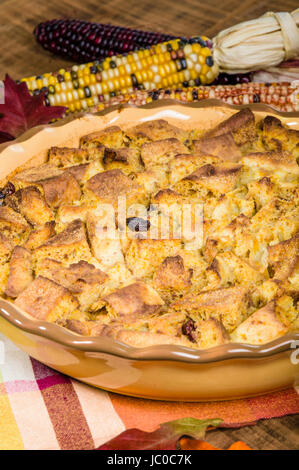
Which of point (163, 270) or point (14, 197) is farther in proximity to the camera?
point (14, 197)

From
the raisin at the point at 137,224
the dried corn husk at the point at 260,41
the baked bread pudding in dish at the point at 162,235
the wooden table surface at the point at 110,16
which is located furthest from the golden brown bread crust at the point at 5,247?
the wooden table surface at the point at 110,16

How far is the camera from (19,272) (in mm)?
2078

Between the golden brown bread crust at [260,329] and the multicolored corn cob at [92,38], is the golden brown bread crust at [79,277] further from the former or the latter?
the multicolored corn cob at [92,38]

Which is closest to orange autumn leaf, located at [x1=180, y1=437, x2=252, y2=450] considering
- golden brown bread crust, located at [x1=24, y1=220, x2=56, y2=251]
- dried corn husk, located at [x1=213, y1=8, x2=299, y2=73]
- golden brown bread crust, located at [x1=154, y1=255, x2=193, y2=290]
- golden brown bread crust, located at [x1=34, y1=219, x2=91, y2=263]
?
golden brown bread crust, located at [x1=154, y1=255, x2=193, y2=290]

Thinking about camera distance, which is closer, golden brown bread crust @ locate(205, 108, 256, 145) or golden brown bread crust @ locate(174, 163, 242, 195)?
golden brown bread crust @ locate(174, 163, 242, 195)

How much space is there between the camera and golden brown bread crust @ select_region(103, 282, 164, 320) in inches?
75.6

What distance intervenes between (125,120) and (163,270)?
942 mm

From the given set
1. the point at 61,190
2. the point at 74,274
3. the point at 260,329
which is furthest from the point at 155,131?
the point at 260,329

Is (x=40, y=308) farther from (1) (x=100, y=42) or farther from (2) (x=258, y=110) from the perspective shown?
(1) (x=100, y=42)

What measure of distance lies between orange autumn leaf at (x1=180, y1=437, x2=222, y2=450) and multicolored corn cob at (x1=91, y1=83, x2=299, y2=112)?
176cm

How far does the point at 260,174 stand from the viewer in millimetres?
2379

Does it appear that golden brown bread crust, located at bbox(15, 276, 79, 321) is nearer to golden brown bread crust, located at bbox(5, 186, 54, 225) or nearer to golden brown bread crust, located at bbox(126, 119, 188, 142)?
golden brown bread crust, located at bbox(5, 186, 54, 225)
